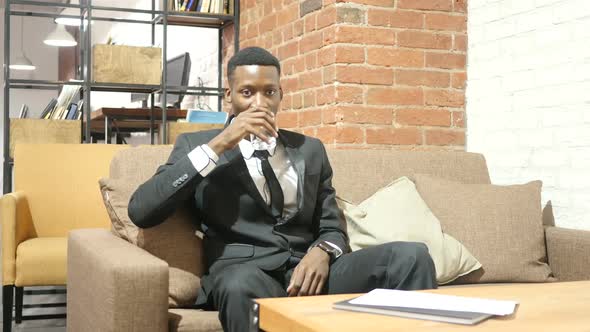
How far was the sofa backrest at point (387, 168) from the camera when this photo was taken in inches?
106

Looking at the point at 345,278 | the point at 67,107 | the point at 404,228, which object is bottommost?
the point at 345,278

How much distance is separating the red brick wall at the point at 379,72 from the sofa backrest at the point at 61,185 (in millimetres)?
984

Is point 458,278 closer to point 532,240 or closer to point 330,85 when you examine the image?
point 532,240

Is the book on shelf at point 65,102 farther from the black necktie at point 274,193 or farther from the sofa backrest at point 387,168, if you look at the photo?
the black necktie at point 274,193

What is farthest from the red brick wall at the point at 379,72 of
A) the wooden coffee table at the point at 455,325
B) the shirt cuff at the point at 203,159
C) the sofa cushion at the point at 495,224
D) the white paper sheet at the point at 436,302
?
the white paper sheet at the point at 436,302

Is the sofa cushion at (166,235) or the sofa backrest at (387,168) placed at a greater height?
the sofa backrest at (387,168)

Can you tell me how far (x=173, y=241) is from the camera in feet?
7.29

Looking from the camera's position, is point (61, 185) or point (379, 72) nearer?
point (379, 72)

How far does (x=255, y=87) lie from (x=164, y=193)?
0.42 metres

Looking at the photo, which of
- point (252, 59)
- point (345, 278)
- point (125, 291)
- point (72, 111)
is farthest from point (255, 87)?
point (72, 111)

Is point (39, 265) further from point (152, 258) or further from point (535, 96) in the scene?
point (535, 96)

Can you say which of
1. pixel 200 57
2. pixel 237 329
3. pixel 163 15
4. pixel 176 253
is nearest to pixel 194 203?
pixel 176 253

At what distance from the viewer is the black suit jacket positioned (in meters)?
2.07

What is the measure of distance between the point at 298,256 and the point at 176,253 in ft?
1.17
